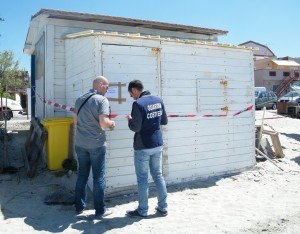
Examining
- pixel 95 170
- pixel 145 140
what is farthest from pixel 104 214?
pixel 145 140

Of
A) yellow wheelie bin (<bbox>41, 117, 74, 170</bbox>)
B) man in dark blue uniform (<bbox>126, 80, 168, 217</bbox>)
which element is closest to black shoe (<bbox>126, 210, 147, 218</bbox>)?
man in dark blue uniform (<bbox>126, 80, 168, 217</bbox>)

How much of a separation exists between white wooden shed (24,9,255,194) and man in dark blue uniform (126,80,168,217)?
1.07 m

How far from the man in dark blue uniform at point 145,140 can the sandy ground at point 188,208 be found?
29 centimetres

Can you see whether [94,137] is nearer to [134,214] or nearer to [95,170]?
[95,170]

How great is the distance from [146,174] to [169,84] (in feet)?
7.42

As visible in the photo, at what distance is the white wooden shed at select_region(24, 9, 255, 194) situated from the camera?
5918 mm

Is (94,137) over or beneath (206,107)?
beneath

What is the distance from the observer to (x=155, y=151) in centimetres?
491

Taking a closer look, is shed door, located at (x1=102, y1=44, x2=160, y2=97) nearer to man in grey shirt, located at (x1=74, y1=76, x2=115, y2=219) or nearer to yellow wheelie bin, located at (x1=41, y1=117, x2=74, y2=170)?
man in grey shirt, located at (x1=74, y1=76, x2=115, y2=219)

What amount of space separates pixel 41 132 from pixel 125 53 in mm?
2717

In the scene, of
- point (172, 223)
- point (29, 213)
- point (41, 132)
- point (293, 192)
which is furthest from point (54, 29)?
point (293, 192)

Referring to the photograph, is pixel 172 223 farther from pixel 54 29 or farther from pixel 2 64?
pixel 2 64

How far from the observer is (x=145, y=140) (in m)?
4.80

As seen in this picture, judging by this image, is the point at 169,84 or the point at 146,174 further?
the point at 169,84
